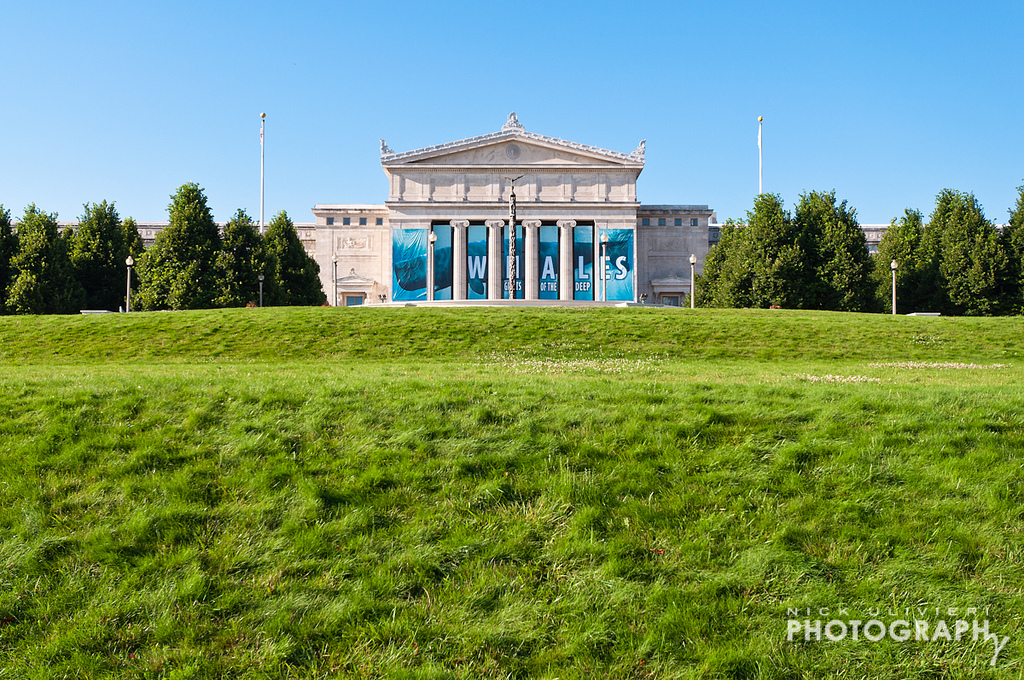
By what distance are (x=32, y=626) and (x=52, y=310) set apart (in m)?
46.4

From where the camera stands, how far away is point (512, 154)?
2842 inches

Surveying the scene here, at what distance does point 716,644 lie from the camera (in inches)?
211

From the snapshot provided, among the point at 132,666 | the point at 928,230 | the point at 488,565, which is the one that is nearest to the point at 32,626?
the point at 132,666

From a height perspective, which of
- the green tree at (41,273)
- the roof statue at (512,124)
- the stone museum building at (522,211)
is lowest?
the green tree at (41,273)

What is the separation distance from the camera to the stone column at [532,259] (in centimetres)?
7125

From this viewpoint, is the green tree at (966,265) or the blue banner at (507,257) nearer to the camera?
the green tree at (966,265)

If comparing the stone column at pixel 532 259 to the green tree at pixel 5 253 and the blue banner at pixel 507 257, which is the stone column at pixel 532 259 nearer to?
the blue banner at pixel 507 257

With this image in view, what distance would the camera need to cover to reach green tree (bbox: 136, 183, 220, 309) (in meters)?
41.2

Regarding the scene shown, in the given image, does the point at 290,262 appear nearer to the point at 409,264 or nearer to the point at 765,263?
the point at 409,264

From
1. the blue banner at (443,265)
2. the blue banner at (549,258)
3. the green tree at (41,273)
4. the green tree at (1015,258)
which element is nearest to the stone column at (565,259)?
the blue banner at (549,258)

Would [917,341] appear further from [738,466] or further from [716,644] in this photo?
[716,644]

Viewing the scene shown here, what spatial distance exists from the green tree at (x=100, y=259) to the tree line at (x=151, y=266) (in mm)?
74

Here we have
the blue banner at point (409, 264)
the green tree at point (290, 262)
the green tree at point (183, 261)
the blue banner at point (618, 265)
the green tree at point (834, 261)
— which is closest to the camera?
the green tree at point (183, 261)

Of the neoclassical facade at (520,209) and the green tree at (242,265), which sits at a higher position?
the neoclassical facade at (520,209)
